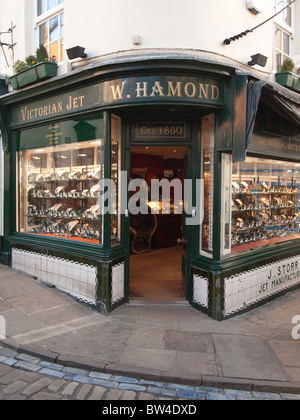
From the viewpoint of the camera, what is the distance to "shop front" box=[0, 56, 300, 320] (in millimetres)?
5562

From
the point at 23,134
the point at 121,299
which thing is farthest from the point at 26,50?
the point at 121,299

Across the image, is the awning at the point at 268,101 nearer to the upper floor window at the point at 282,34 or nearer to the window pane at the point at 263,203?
the window pane at the point at 263,203

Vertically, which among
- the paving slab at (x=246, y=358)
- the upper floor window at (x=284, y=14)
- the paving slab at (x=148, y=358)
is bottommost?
the paving slab at (x=246, y=358)

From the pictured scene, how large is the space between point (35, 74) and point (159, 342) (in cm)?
569

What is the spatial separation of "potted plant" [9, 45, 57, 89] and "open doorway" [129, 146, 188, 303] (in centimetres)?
278

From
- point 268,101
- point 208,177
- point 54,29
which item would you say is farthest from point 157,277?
point 54,29

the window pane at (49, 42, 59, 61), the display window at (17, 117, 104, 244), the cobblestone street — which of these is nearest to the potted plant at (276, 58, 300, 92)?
the display window at (17, 117, 104, 244)

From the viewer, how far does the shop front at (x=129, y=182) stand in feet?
18.2

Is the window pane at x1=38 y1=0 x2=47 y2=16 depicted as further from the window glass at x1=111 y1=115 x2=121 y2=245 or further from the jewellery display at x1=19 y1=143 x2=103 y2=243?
the window glass at x1=111 y1=115 x2=121 y2=245

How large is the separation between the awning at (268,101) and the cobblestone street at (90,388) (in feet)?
12.0

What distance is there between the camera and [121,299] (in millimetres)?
6246

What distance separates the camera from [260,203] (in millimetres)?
7332

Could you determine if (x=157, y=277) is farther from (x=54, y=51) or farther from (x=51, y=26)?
(x=51, y=26)

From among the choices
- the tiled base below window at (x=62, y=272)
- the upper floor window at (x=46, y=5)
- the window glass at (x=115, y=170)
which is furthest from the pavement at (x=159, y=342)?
the upper floor window at (x=46, y=5)
